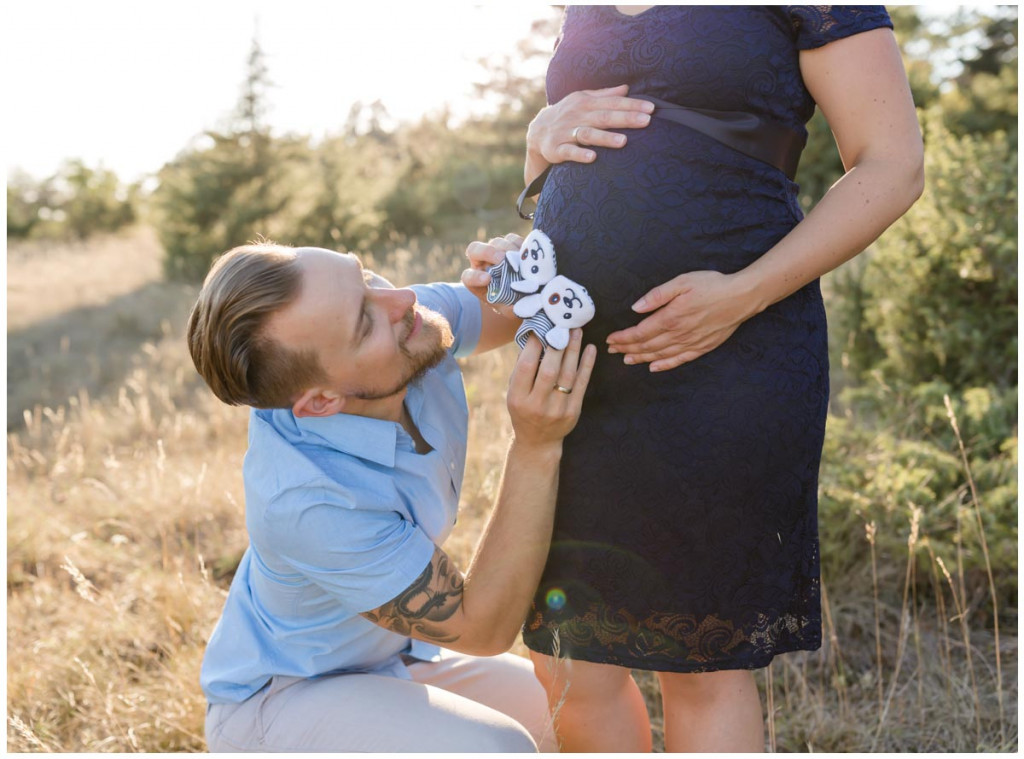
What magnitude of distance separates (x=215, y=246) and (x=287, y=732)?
39.8 feet

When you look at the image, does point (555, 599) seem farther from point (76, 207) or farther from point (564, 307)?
point (76, 207)

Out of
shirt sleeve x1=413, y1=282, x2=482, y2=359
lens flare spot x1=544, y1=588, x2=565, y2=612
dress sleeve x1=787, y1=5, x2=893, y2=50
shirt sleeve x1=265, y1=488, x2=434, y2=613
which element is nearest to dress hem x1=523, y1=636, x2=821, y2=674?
lens flare spot x1=544, y1=588, x2=565, y2=612

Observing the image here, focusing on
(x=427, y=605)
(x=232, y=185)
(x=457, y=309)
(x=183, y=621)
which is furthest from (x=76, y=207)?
(x=427, y=605)

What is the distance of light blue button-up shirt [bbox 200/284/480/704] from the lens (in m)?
1.86

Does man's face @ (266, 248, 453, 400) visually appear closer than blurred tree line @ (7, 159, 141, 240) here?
Yes

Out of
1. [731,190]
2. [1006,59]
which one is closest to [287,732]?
[731,190]

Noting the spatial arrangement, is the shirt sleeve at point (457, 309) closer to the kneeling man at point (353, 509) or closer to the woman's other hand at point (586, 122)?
the kneeling man at point (353, 509)

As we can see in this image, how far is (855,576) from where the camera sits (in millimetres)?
3391

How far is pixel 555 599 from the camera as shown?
1847 millimetres

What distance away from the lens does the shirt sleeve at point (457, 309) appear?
240 cm

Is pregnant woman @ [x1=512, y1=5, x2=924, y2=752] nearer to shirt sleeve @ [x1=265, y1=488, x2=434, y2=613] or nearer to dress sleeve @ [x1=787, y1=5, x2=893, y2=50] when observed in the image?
dress sleeve @ [x1=787, y1=5, x2=893, y2=50]

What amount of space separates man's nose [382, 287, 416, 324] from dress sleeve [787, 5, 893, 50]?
1047 mm

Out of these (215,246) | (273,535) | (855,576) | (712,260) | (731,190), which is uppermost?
(731,190)

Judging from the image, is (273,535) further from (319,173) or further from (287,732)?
(319,173)
